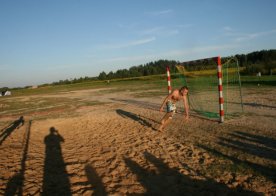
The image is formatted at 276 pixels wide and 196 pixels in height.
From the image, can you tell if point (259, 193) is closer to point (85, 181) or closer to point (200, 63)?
point (85, 181)

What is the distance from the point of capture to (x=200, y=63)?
9312 millimetres

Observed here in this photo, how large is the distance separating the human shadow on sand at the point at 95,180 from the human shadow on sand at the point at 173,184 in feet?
2.08

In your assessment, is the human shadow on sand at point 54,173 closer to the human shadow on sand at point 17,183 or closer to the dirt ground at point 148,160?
the dirt ground at point 148,160

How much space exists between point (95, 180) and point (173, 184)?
1357mm

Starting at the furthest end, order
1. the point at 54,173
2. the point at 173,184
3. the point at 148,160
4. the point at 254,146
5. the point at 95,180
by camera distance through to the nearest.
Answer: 1. the point at 254,146
2. the point at 148,160
3. the point at 54,173
4. the point at 95,180
5. the point at 173,184

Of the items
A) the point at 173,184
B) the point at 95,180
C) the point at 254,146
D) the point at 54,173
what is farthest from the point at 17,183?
the point at 254,146

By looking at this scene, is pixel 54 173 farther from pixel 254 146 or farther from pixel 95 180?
pixel 254 146

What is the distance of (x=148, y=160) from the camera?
16.8 ft

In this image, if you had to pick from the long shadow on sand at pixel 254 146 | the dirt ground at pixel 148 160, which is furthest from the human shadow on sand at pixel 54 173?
the long shadow on sand at pixel 254 146

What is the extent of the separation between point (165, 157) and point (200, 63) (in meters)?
5.12

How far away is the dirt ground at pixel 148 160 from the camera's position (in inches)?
155

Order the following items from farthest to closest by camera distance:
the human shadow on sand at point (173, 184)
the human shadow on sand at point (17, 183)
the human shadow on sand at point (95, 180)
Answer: the human shadow on sand at point (17, 183)
the human shadow on sand at point (95, 180)
the human shadow on sand at point (173, 184)

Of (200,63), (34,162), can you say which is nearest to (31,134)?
(34,162)

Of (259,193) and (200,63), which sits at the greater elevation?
(200,63)
